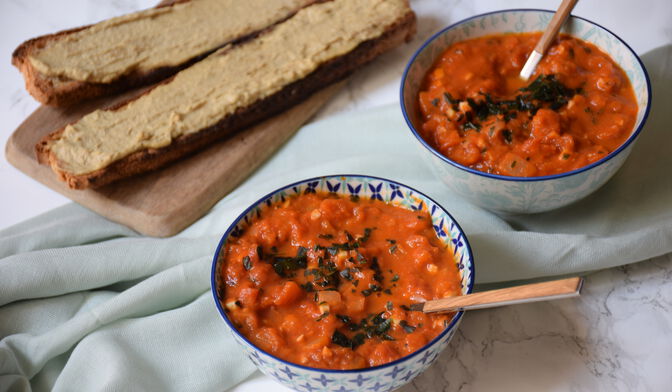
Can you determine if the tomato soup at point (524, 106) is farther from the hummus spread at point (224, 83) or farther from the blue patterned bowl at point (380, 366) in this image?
the hummus spread at point (224, 83)

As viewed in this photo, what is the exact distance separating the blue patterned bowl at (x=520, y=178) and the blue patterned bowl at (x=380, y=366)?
0.29 meters

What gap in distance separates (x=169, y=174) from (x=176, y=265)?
731mm

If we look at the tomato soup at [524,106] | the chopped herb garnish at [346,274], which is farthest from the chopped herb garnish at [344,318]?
the tomato soup at [524,106]

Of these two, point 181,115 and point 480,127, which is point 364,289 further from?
point 181,115

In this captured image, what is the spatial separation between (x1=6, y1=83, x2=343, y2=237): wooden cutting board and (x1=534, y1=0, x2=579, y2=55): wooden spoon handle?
136 centimetres

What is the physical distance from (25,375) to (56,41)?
2203mm

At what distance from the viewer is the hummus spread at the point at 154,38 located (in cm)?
424

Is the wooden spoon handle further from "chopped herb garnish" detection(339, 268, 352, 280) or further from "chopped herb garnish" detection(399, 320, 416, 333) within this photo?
"chopped herb garnish" detection(399, 320, 416, 333)

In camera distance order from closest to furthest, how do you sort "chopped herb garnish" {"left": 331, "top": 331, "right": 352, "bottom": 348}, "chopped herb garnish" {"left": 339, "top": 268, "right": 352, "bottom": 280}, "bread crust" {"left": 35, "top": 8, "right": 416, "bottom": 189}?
"chopped herb garnish" {"left": 331, "top": 331, "right": 352, "bottom": 348} → "chopped herb garnish" {"left": 339, "top": 268, "right": 352, "bottom": 280} → "bread crust" {"left": 35, "top": 8, "right": 416, "bottom": 189}

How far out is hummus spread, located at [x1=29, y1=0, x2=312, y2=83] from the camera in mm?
4238

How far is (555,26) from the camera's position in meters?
3.61

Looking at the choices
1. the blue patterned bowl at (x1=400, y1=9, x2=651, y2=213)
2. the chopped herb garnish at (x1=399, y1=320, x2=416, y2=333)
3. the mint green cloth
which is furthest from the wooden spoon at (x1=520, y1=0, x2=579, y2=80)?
the chopped herb garnish at (x1=399, y1=320, x2=416, y2=333)

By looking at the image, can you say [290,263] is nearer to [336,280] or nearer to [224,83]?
[336,280]

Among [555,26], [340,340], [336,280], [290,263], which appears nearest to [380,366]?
[340,340]
